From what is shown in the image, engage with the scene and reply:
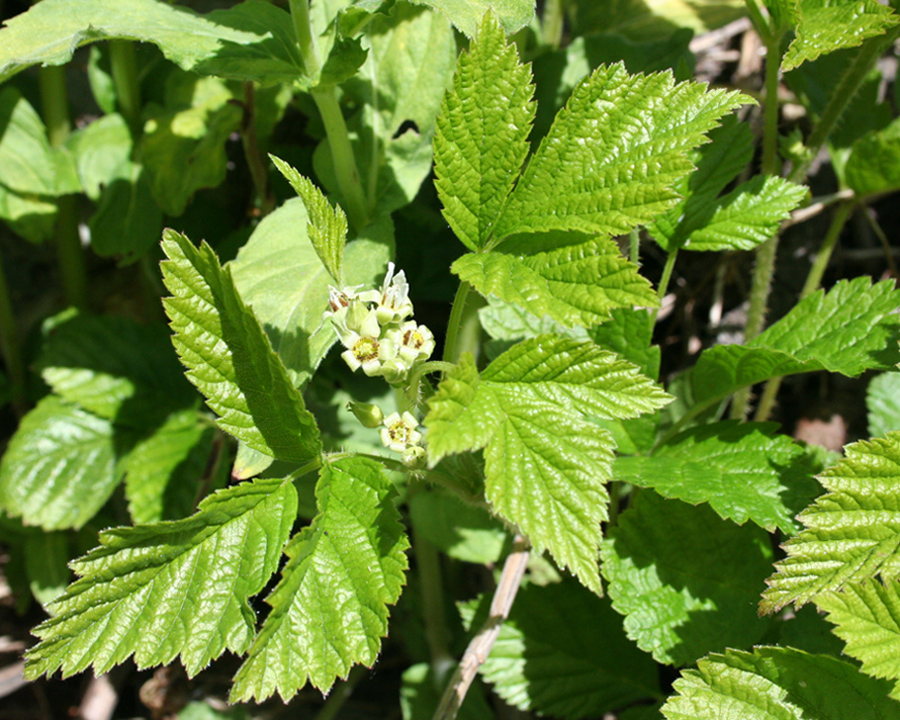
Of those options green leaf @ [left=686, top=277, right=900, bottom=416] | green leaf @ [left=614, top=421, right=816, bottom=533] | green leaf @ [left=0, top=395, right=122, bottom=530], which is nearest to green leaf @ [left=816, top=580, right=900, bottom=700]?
green leaf @ [left=614, top=421, right=816, bottom=533]

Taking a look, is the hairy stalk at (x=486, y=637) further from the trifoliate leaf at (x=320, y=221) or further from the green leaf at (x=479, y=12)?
the green leaf at (x=479, y=12)

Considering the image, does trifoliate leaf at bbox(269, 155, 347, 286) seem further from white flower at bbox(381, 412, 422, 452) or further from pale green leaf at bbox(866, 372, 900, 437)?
pale green leaf at bbox(866, 372, 900, 437)

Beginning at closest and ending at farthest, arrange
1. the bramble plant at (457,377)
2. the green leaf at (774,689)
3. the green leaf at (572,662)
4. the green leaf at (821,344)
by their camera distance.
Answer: the bramble plant at (457,377)
the green leaf at (774,689)
the green leaf at (821,344)
the green leaf at (572,662)

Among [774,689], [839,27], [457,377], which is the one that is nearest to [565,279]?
[457,377]

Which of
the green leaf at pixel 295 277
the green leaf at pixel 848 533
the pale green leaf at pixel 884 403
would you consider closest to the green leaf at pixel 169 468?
the green leaf at pixel 295 277

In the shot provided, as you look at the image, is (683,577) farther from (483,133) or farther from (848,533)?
(483,133)

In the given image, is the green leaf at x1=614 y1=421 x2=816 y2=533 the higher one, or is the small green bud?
the small green bud
